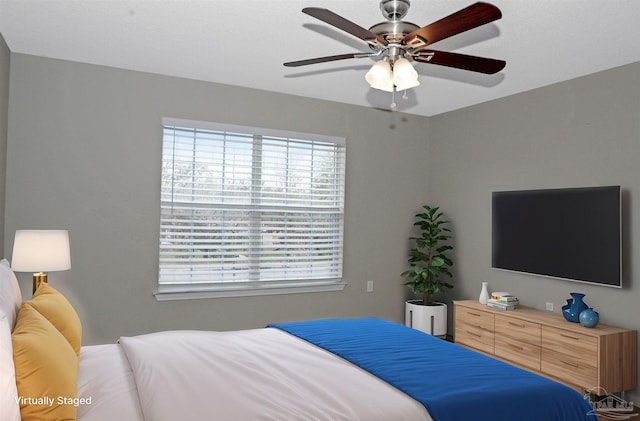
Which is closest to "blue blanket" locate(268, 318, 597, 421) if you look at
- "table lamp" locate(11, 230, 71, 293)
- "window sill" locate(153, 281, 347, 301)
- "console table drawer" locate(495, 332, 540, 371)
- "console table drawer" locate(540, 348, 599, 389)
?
"console table drawer" locate(540, 348, 599, 389)

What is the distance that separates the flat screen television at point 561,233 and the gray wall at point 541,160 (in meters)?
0.13

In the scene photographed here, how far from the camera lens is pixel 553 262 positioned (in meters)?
4.31

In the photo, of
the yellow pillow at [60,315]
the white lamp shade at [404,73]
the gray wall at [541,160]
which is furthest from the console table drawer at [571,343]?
the yellow pillow at [60,315]

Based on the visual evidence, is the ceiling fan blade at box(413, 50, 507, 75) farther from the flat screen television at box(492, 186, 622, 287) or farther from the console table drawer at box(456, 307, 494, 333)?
the console table drawer at box(456, 307, 494, 333)

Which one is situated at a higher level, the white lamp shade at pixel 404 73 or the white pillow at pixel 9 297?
the white lamp shade at pixel 404 73

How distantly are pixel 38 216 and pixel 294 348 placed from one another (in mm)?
2637

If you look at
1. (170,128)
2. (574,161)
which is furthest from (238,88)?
(574,161)

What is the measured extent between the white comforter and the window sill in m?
1.69

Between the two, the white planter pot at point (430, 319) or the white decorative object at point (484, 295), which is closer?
the white decorative object at point (484, 295)

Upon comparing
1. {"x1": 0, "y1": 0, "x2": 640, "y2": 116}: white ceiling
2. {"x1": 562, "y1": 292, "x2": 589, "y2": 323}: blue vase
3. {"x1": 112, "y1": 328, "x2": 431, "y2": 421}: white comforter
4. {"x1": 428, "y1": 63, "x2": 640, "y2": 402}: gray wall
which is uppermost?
{"x1": 0, "y1": 0, "x2": 640, "y2": 116}: white ceiling

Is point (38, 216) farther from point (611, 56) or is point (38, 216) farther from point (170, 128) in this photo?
point (611, 56)

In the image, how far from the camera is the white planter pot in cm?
525

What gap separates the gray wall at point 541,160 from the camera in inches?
151

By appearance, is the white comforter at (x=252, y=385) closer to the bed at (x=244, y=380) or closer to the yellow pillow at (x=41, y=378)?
the bed at (x=244, y=380)
